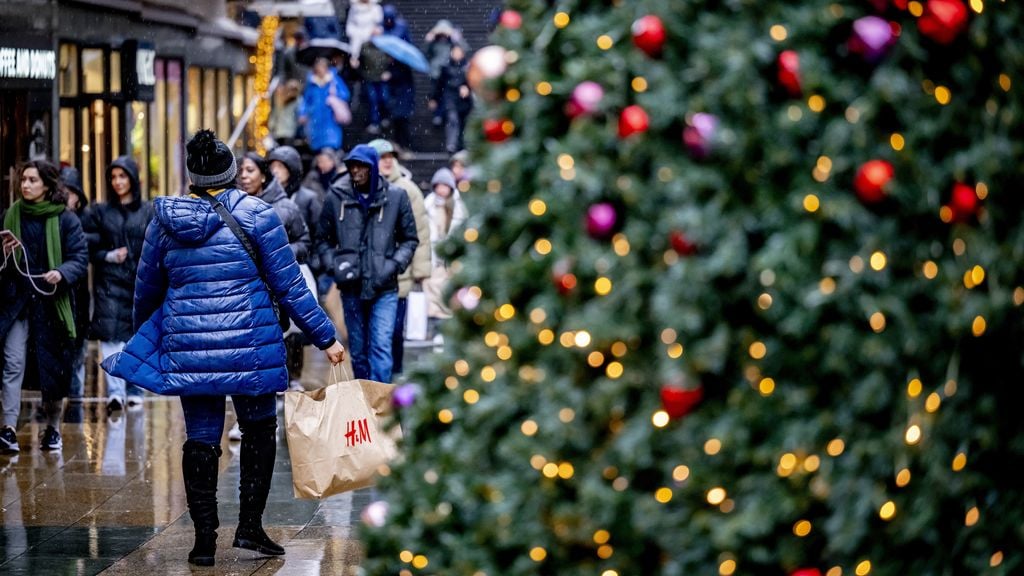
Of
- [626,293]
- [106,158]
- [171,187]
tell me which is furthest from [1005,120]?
[171,187]

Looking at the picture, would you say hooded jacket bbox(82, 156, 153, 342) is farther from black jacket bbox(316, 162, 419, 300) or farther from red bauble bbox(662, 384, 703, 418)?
red bauble bbox(662, 384, 703, 418)

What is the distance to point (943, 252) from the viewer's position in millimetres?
3930

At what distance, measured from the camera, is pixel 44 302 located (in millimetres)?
11797

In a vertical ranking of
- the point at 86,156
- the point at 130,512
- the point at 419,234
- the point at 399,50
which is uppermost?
the point at 399,50

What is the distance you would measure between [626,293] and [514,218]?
38cm

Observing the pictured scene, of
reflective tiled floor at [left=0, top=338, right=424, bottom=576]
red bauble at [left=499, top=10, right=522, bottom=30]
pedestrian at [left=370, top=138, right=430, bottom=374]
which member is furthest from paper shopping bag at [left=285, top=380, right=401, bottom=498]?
pedestrian at [left=370, top=138, right=430, bottom=374]

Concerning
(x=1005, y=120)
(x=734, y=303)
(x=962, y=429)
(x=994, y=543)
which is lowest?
(x=994, y=543)

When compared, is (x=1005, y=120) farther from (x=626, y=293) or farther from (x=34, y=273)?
(x=34, y=273)

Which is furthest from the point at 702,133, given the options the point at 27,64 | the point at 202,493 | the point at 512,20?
the point at 27,64

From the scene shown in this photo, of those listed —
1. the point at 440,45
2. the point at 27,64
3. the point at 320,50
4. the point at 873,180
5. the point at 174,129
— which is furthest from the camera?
the point at 174,129

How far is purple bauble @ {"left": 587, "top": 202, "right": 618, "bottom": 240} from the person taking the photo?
13.0 ft

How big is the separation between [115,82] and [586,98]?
20.8 metres

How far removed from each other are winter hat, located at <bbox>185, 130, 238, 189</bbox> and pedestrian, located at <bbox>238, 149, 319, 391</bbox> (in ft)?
6.13

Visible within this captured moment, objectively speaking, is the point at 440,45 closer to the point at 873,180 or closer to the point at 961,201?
the point at 961,201
